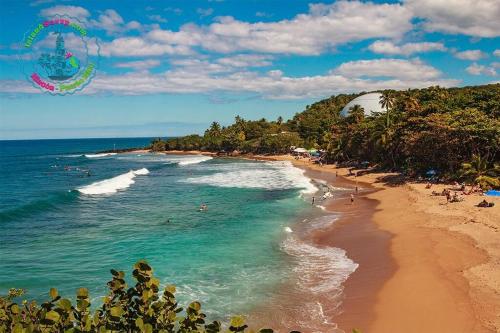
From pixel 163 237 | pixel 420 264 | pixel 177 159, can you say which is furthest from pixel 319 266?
pixel 177 159

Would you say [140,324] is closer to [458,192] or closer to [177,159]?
[458,192]

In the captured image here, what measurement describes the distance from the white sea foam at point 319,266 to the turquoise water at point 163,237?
747 mm

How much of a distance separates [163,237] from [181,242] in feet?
7.09

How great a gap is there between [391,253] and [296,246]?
6.01 metres

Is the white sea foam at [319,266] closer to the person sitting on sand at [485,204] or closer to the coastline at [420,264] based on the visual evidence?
the coastline at [420,264]

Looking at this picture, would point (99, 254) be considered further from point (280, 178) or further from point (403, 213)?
point (280, 178)

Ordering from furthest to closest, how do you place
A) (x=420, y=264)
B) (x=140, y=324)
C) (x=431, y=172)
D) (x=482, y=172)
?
(x=431, y=172) → (x=482, y=172) → (x=420, y=264) → (x=140, y=324)

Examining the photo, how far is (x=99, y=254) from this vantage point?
2745 cm

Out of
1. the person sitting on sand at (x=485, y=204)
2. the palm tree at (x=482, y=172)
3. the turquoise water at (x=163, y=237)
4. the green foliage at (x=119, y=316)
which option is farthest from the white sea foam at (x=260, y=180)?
the green foliage at (x=119, y=316)

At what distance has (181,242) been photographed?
99.7 feet

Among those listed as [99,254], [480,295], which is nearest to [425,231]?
[480,295]

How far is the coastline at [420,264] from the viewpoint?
16609mm

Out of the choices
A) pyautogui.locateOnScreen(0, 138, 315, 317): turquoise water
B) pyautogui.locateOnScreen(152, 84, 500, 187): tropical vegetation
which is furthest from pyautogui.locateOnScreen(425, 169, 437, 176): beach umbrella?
pyautogui.locateOnScreen(0, 138, 315, 317): turquoise water

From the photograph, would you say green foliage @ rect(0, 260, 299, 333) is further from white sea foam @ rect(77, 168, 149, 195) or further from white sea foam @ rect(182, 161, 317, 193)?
white sea foam @ rect(77, 168, 149, 195)
